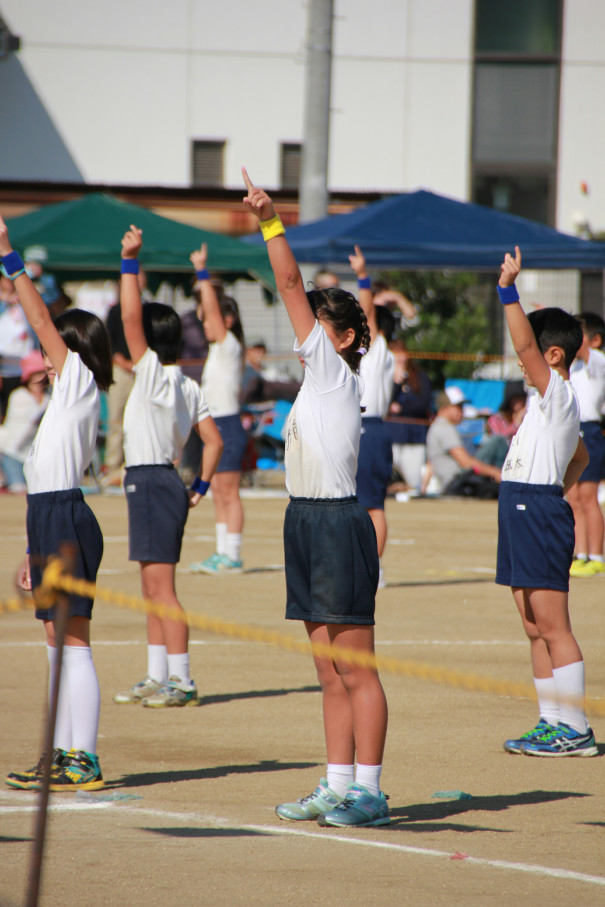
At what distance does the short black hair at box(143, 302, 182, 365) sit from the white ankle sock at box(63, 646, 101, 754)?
6.89 ft

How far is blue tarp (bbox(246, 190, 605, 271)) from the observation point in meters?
16.6

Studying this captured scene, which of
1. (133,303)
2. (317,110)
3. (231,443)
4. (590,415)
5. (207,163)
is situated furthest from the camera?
(207,163)

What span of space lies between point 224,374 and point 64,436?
17.4 feet

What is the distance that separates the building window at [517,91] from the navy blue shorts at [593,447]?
1813 cm

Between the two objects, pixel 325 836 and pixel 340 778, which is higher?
pixel 340 778

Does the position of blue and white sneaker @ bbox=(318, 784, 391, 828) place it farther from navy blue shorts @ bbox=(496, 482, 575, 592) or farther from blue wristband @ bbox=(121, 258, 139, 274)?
blue wristband @ bbox=(121, 258, 139, 274)

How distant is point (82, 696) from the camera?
5246mm

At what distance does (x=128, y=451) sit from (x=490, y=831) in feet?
9.68

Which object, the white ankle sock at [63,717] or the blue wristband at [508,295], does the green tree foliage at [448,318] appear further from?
the white ankle sock at [63,717]

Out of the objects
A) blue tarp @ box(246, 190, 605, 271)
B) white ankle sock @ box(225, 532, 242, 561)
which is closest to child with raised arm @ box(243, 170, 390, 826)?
white ankle sock @ box(225, 532, 242, 561)

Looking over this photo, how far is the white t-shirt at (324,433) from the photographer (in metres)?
4.78

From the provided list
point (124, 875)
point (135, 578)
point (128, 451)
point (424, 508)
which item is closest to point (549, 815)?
point (124, 875)

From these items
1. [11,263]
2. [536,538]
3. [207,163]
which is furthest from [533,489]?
[207,163]

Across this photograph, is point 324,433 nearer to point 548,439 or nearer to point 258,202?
point 258,202
